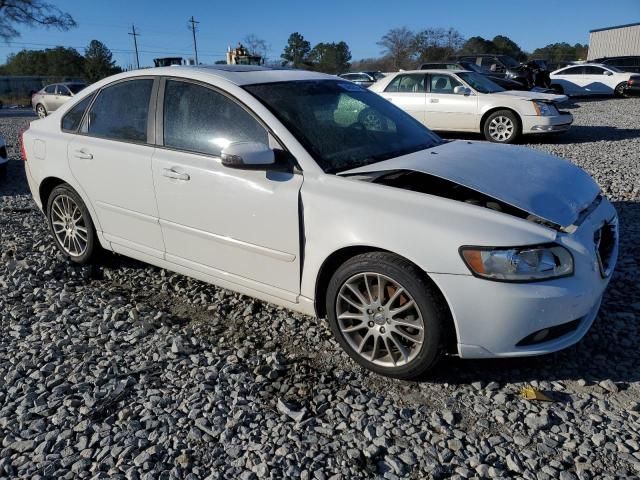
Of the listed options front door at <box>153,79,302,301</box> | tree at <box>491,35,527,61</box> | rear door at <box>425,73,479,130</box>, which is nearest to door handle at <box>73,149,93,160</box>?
front door at <box>153,79,302,301</box>

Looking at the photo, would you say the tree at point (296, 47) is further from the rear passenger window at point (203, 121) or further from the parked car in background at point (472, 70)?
the rear passenger window at point (203, 121)

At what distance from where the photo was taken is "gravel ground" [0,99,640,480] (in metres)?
2.32

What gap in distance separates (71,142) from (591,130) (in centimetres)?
1219

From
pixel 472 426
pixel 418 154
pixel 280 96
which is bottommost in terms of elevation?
pixel 472 426

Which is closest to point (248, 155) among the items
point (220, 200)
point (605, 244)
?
point (220, 200)

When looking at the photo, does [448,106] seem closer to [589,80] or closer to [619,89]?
[589,80]

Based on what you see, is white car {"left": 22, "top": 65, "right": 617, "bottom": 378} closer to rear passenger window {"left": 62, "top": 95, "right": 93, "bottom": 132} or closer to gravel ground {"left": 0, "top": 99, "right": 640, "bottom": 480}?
rear passenger window {"left": 62, "top": 95, "right": 93, "bottom": 132}

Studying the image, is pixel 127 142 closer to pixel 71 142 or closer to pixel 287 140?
pixel 71 142

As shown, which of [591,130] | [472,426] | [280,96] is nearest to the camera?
[472,426]

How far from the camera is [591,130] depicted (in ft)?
41.6

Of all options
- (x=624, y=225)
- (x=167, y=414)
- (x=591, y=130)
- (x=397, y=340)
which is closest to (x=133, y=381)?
(x=167, y=414)

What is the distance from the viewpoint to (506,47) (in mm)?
67188

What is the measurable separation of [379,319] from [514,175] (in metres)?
1.20

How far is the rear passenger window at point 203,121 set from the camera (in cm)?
327
